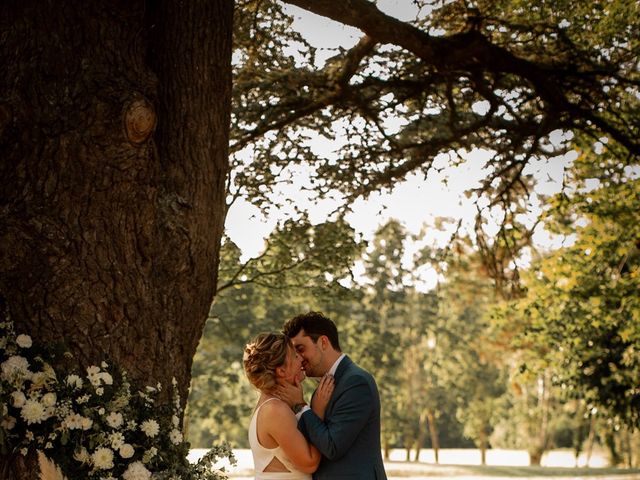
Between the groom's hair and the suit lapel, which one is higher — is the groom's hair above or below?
above

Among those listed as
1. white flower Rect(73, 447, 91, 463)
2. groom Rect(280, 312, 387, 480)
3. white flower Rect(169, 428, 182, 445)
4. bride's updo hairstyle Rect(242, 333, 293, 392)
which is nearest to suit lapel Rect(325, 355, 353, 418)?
groom Rect(280, 312, 387, 480)

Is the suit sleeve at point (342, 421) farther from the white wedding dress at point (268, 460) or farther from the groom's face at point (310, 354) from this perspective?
the groom's face at point (310, 354)

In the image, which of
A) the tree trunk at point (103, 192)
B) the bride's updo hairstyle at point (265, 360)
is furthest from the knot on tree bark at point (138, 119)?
the bride's updo hairstyle at point (265, 360)

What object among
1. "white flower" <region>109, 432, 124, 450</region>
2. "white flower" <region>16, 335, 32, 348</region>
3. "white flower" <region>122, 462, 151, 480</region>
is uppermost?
"white flower" <region>16, 335, 32, 348</region>

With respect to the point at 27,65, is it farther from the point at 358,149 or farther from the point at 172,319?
the point at 358,149

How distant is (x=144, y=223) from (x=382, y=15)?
3.72 meters

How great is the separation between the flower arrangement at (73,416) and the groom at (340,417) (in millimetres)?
815

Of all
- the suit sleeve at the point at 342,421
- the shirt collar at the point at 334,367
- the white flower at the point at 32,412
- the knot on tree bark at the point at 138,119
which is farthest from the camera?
the shirt collar at the point at 334,367

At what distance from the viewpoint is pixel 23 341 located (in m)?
4.13

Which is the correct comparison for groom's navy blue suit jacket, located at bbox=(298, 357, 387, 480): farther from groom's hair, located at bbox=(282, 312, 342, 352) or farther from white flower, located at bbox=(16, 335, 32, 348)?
white flower, located at bbox=(16, 335, 32, 348)

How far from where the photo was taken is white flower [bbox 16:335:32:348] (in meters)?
4.12

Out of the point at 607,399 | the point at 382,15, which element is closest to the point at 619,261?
the point at 607,399

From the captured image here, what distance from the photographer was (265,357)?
4.64 meters

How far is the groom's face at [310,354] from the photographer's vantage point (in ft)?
16.0
